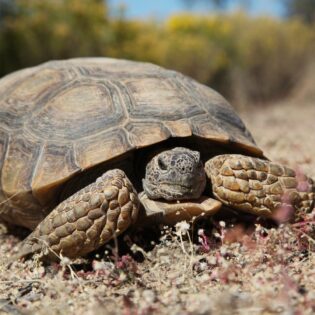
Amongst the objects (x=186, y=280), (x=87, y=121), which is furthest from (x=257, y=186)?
(x=87, y=121)

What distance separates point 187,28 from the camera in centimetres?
1816

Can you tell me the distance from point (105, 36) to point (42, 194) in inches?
388

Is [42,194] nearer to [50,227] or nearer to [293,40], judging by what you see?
[50,227]

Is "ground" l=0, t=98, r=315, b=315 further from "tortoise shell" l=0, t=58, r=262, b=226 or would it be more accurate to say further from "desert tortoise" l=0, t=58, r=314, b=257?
"tortoise shell" l=0, t=58, r=262, b=226

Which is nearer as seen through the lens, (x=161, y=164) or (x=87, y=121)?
(x=161, y=164)

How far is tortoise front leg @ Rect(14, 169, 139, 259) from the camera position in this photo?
3.15m

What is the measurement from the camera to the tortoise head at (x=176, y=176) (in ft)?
11.0

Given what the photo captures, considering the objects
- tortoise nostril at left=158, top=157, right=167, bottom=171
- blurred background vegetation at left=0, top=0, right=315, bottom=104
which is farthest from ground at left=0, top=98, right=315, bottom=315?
blurred background vegetation at left=0, top=0, right=315, bottom=104

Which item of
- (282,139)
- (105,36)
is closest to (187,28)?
(105,36)

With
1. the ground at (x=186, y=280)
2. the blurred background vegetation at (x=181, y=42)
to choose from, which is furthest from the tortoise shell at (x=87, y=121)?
the blurred background vegetation at (x=181, y=42)

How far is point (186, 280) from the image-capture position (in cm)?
279

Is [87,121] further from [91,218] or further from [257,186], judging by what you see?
[257,186]

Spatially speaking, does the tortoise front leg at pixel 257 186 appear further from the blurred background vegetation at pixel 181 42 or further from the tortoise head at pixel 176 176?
the blurred background vegetation at pixel 181 42

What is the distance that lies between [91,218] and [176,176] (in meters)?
0.57
